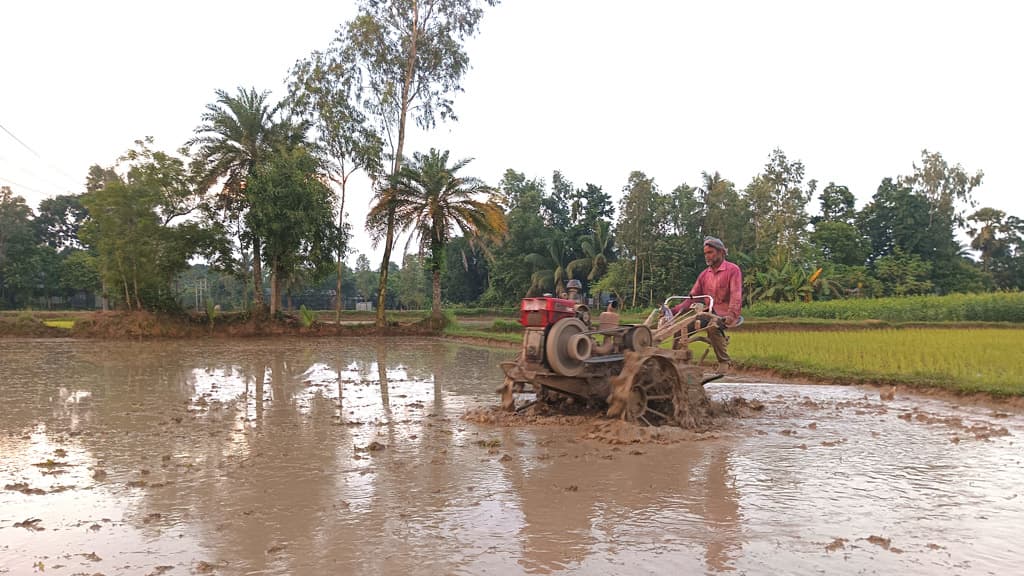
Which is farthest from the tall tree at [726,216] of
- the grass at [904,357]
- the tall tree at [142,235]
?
the tall tree at [142,235]

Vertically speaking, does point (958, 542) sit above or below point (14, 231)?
below

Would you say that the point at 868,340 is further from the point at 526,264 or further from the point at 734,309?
the point at 526,264

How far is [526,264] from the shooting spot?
4619cm

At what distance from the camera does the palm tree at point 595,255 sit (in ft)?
142

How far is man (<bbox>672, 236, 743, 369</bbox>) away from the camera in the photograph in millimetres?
7484

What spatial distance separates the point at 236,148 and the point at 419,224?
7600mm

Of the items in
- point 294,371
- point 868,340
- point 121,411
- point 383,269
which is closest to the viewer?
point 121,411

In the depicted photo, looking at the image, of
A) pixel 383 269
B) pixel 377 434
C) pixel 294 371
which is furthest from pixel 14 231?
pixel 377 434

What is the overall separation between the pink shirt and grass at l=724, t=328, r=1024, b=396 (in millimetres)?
4524

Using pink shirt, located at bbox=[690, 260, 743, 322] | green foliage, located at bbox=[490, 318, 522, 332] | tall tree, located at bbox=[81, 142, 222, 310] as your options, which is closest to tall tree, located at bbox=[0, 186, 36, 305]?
tall tree, located at bbox=[81, 142, 222, 310]

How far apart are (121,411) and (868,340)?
1488 centimetres

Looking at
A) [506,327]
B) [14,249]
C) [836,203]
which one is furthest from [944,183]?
[14,249]

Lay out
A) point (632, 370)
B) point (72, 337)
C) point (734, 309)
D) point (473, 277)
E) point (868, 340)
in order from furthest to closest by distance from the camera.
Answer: point (473, 277)
point (72, 337)
point (868, 340)
point (734, 309)
point (632, 370)

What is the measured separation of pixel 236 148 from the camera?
990 inches
